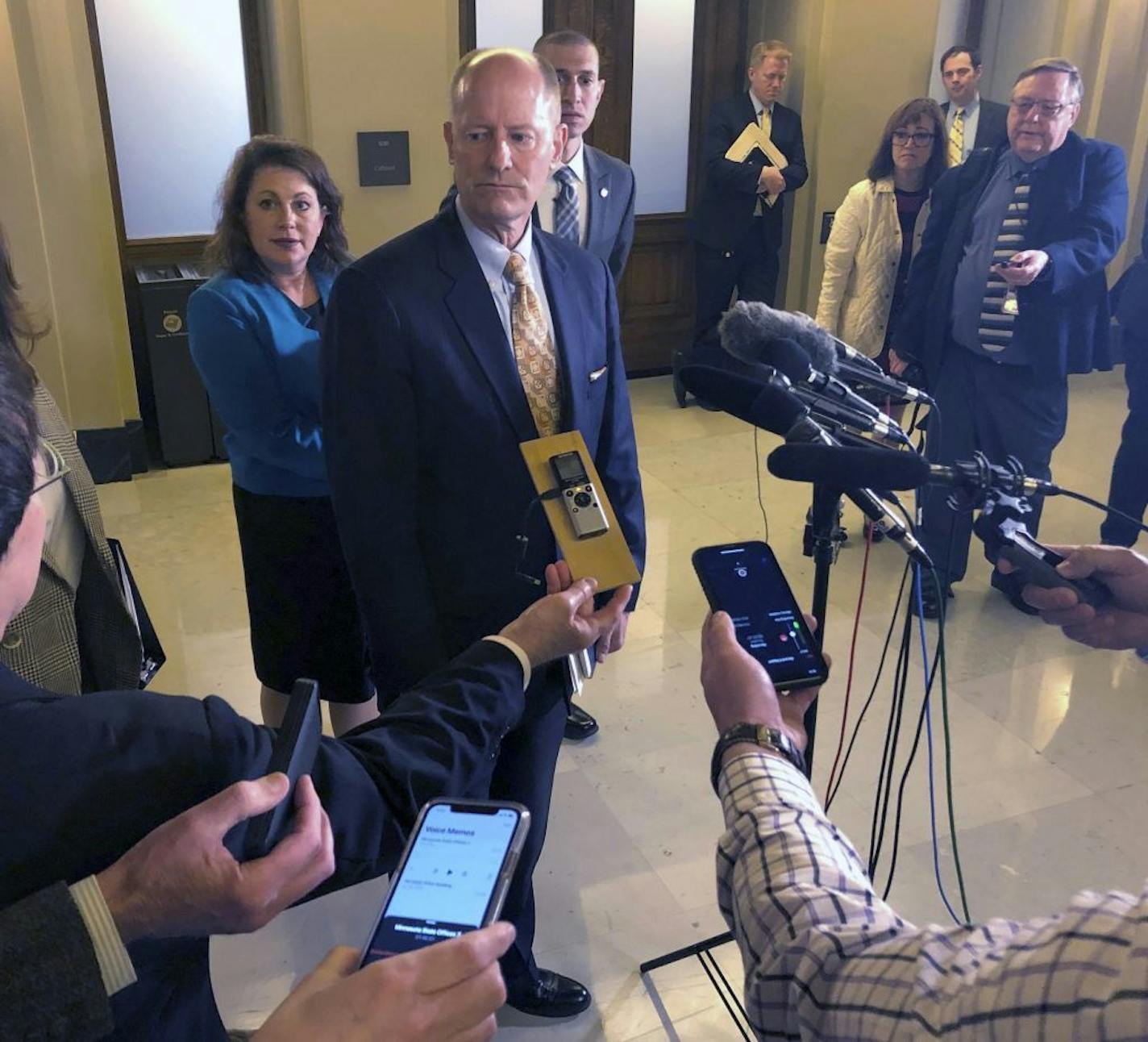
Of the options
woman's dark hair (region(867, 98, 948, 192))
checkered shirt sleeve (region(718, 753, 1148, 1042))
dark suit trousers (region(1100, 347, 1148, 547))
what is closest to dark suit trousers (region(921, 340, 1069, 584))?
dark suit trousers (region(1100, 347, 1148, 547))

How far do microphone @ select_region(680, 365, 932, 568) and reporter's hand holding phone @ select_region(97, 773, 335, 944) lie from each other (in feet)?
2.30

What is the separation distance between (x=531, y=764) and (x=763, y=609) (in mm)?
635

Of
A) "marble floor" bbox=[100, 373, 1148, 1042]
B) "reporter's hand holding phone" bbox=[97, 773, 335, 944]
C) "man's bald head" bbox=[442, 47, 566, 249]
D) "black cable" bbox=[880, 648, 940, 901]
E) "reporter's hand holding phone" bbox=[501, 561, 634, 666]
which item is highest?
"man's bald head" bbox=[442, 47, 566, 249]

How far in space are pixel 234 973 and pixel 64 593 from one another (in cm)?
104

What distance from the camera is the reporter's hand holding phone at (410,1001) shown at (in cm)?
78

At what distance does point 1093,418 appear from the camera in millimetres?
5500

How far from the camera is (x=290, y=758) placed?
3.03ft

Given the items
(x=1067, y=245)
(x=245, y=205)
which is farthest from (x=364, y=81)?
(x=1067, y=245)

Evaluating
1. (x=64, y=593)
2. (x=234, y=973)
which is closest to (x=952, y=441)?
(x=234, y=973)

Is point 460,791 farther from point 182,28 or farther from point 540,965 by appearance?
point 182,28

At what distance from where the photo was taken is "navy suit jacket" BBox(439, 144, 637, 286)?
313 cm

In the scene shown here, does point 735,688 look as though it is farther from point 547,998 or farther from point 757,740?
point 547,998

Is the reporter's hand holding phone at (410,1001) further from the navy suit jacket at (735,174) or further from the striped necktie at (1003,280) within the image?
the navy suit jacket at (735,174)

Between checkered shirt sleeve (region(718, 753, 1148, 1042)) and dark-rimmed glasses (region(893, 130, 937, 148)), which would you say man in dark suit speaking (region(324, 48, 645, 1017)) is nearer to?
checkered shirt sleeve (region(718, 753, 1148, 1042))
